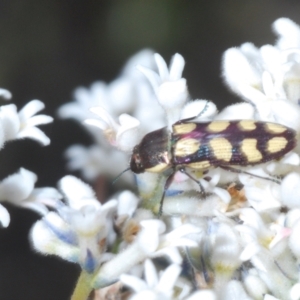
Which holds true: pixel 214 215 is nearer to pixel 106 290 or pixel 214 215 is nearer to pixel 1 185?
pixel 106 290

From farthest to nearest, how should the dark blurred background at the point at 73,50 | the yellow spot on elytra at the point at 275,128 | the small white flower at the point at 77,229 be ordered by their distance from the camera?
the dark blurred background at the point at 73,50
the yellow spot on elytra at the point at 275,128
the small white flower at the point at 77,229

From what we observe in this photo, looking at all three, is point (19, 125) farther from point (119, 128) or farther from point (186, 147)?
point (186, 147)

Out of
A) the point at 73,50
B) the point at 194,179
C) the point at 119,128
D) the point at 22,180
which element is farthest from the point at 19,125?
the point at 73,50

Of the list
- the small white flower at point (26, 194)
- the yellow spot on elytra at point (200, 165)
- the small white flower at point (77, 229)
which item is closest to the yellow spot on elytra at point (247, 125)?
the yellow spot on elytra at point (200, 165)

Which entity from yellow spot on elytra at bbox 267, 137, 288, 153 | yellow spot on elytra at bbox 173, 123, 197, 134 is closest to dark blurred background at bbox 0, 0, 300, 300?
yellow spot on elytra at bbox 173, 123, 197, 134

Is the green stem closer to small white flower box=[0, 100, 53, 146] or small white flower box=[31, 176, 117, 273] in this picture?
small white flower box=[31, 176, 117, 273]

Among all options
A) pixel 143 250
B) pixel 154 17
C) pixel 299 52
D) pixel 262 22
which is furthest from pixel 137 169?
pixel 262 22

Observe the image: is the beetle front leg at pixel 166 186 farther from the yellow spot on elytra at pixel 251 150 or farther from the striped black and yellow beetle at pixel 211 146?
the yellow spot on elytra at pixel 251 150
